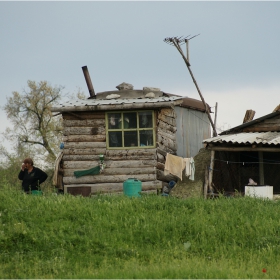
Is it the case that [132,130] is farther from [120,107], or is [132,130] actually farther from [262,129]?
[262,129]

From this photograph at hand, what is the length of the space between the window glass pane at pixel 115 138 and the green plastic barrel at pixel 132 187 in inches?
67.5

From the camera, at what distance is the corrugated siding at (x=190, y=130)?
22938 mm

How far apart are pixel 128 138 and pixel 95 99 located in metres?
2.71

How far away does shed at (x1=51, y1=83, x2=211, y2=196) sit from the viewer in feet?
66.7

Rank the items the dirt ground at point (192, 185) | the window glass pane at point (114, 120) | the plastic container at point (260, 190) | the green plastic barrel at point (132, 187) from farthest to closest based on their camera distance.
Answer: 1. the window glass pane at point (114, 120)
2. the dirt ground at point (192, 185)
3. the green plastic barrel at point (132, 187)
4. the plastic container at point (260, 190)

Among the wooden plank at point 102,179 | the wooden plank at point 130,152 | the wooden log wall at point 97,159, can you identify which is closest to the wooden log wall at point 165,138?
the wooden log wall at point 97,159

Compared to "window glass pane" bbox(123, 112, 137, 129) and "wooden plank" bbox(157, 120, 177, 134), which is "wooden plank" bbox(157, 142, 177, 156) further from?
"window glass pane" bbox(123, 112, 137, 129)

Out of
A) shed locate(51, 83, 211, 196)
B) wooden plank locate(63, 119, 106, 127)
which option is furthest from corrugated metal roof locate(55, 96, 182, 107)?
wooden plank locate(63, 119, 106, 127)

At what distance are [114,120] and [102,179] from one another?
2.10 m

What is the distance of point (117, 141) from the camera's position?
67.9 ft

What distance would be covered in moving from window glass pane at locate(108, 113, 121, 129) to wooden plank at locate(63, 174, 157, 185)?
1.75 metres

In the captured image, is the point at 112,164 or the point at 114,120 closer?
the point at 112,164

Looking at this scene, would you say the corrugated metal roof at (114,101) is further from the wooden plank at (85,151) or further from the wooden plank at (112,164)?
the wooden plank at (112,164)

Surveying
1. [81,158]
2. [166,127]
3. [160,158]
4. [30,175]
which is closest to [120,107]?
[166,127]
